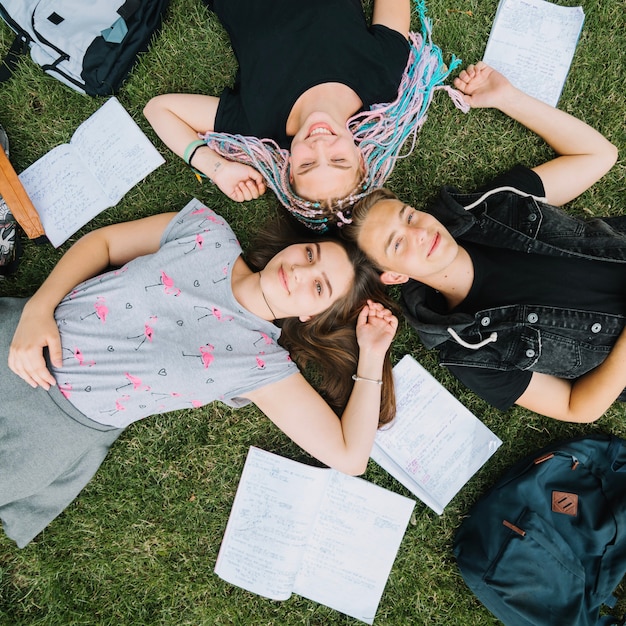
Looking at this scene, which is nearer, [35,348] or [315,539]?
[35,348]

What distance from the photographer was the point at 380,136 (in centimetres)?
283

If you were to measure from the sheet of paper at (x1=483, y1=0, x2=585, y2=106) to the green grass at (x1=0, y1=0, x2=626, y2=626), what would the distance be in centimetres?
8

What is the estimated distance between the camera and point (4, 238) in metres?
2.87

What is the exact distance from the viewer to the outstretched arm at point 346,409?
2.63 metres

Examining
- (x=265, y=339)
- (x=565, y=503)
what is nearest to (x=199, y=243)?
(x=265, y=339)

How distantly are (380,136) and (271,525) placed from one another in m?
2.29

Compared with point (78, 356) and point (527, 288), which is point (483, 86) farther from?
point (78, 356)

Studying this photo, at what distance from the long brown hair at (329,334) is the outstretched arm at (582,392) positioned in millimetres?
778

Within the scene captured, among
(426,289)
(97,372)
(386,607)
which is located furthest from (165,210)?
(386,607)

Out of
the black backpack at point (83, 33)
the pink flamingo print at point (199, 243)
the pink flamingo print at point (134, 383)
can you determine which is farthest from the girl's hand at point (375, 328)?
the black backpack at point (83, 33)

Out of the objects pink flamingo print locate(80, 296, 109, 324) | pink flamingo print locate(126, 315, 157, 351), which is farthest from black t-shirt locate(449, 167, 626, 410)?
pink flamingo print locate(80, 296, 109, 324)

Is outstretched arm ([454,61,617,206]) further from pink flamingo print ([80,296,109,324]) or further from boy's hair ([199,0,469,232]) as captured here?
pink flamingo print ([80,296,109,324])

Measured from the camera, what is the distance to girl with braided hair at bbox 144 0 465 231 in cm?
256

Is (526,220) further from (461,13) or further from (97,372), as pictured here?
(97,372)
